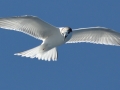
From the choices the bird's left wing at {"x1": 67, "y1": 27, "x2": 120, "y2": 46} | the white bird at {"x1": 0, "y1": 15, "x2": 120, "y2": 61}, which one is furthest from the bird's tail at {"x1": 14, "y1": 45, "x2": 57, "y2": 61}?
the bird's left wing at {"x1": 67, "y1": 27, "x2": 120, "y2": 46}

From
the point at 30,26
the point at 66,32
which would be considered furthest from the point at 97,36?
the point at 30,26

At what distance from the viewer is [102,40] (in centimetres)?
1975

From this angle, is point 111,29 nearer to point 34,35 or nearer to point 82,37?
point 82,37

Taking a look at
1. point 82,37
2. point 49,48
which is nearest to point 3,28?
point 49,48

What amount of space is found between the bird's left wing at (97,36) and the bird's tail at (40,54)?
2.53 ft

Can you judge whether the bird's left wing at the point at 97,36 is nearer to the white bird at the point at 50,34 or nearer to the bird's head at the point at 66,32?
the white bird at the point at 50,34

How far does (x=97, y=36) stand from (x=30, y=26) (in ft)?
8.03

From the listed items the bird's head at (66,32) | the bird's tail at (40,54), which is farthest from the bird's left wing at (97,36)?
the bird's head at (66,32)

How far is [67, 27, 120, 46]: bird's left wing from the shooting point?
19.4m

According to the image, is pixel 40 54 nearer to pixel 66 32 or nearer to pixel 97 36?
pixel 66 32

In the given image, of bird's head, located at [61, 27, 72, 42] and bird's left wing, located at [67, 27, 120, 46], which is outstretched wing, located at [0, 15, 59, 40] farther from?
bird's left wing, located at [67, 27, 120, 46]

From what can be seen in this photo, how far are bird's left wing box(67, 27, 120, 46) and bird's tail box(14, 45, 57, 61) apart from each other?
2.53ft

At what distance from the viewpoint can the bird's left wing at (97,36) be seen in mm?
19438

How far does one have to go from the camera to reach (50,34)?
60.8 feet
